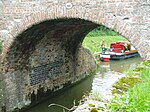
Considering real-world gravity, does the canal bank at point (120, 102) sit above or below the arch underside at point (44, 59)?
above

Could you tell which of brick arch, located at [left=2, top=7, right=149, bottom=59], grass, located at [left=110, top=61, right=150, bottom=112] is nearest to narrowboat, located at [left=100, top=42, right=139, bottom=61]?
brick arch, located at [left=2, top=7, right=149, bottom=59]

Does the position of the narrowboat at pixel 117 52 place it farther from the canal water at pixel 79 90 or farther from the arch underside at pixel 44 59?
the arch underside at pixel 44 59

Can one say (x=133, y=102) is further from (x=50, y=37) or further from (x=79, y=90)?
(x=79, y=90)

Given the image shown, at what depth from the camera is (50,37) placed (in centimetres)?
1245

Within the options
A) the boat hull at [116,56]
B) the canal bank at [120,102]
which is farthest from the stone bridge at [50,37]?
the boat hull at [116,56]

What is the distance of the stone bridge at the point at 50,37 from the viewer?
8.04 m

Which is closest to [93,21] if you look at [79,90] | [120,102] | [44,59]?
[44,59]

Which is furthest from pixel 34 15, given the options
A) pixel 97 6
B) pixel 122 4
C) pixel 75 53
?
pixel 75 53

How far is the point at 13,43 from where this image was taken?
1014cm

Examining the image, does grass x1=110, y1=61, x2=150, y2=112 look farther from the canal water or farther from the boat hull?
the boat hull

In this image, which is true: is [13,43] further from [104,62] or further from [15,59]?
[104,62]

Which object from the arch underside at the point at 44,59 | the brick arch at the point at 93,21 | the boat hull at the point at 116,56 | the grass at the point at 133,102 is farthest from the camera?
the boat hull at the point at 116,56

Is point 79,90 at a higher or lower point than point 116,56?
lower

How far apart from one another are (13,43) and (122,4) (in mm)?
3757
